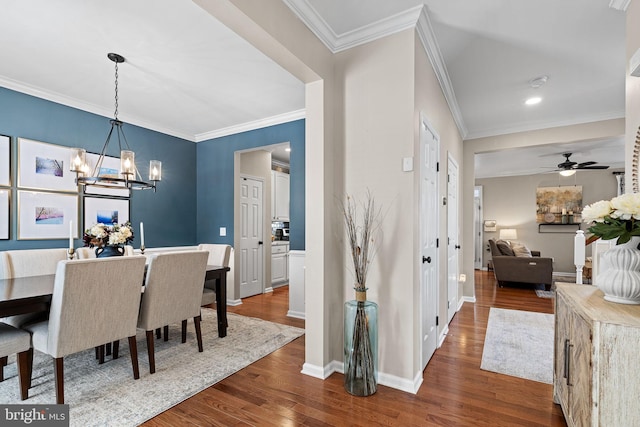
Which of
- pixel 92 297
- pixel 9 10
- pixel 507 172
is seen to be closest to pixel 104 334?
pixel 92 297

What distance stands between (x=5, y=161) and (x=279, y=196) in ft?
13.3

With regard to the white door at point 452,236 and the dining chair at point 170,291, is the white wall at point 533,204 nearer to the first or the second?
the white door at point 452,236

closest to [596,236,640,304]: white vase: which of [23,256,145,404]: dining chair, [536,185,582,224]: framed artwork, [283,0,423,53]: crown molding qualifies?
[283,0,423,53]: crown molding

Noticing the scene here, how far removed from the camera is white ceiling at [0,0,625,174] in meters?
2.19

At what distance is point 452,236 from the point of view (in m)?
3.91

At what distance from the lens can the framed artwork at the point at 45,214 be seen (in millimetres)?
3296

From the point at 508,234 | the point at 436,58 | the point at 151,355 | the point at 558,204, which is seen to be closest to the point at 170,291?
the point at 151,355

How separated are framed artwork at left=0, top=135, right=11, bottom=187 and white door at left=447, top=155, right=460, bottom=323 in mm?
4691

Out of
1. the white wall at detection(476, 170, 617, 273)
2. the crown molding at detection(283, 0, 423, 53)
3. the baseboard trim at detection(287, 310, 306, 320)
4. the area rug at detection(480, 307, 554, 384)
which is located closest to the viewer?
the crown molding at detection(283, 0, 423, 53)

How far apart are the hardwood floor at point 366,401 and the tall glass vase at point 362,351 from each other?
0.24 ft

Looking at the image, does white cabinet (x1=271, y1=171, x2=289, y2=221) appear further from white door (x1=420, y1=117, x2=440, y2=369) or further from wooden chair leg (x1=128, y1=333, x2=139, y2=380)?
wooden chair leg (x1=128, y1=333, x2=139, y2=380)

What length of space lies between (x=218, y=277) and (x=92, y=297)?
1.33 meters

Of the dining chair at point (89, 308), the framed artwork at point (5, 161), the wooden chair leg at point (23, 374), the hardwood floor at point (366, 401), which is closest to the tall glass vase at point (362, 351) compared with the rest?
the hardwood floor at point (366, 401)

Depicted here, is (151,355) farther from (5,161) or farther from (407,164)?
(5,161)
